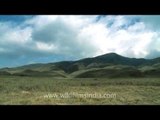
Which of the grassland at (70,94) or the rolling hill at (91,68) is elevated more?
the rolling hill at (91,68)

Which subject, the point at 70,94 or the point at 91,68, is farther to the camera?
the point at 91,68

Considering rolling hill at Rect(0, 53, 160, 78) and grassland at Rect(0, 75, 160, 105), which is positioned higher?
rolling hill at Rect(0, 53, 160, 78)

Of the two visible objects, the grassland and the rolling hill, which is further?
the rolling hill

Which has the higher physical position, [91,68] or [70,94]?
[91,68]

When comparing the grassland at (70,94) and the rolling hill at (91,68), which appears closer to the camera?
the grassland at (70,94)
